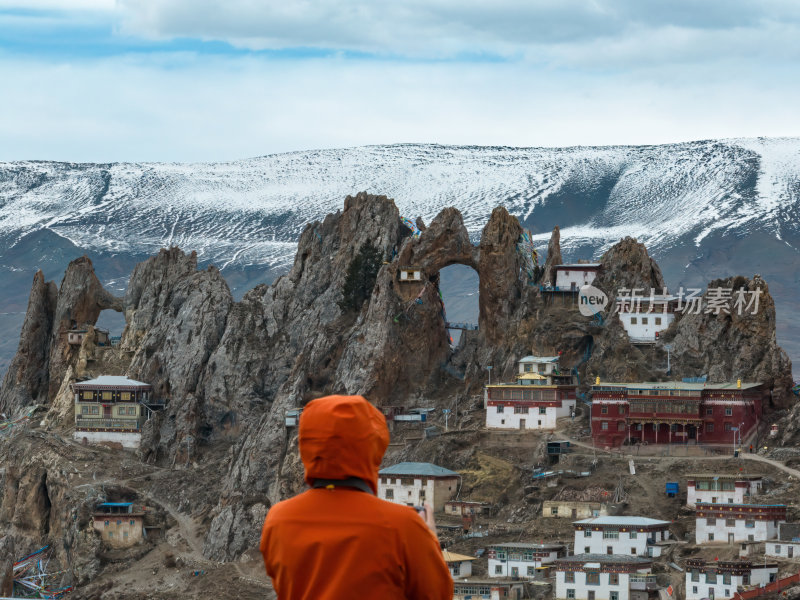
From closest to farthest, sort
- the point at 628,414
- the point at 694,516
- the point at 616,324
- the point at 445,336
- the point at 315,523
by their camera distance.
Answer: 1. the point at 315,523
2. the point at 694,516
3. the point at 628,414
4. the point at 616,324
5. the point at 445,336

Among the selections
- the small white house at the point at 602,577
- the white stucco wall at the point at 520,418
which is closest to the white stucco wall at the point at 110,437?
the white stucco wall at the point at 520,418

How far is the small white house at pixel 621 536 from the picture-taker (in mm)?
90125

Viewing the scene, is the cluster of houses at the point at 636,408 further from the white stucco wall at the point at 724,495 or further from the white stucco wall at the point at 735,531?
the white stucco wall at the point at 735,531

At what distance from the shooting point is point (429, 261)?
126 m

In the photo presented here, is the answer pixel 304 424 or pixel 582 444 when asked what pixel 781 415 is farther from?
pixel 304 424

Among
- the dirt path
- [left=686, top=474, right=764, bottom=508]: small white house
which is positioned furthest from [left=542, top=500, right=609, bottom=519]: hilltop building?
the dirt path

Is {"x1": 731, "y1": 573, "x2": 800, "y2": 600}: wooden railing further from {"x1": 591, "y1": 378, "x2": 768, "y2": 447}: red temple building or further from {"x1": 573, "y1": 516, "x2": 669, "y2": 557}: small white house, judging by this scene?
{"x1": 591, "y1": 378, "x2": 768, "y2": 447}: red temple building

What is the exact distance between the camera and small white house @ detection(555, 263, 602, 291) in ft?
400

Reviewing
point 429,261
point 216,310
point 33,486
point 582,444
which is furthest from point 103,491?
point 582,444

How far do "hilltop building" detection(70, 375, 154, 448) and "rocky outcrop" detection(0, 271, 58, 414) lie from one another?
48.0ft

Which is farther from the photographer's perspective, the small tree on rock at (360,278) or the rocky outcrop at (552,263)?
the small tree on rock at (360,278)

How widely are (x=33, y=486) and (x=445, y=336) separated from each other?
115 feet

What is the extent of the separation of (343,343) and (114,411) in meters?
25.6

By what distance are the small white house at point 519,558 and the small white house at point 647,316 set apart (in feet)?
87.8
